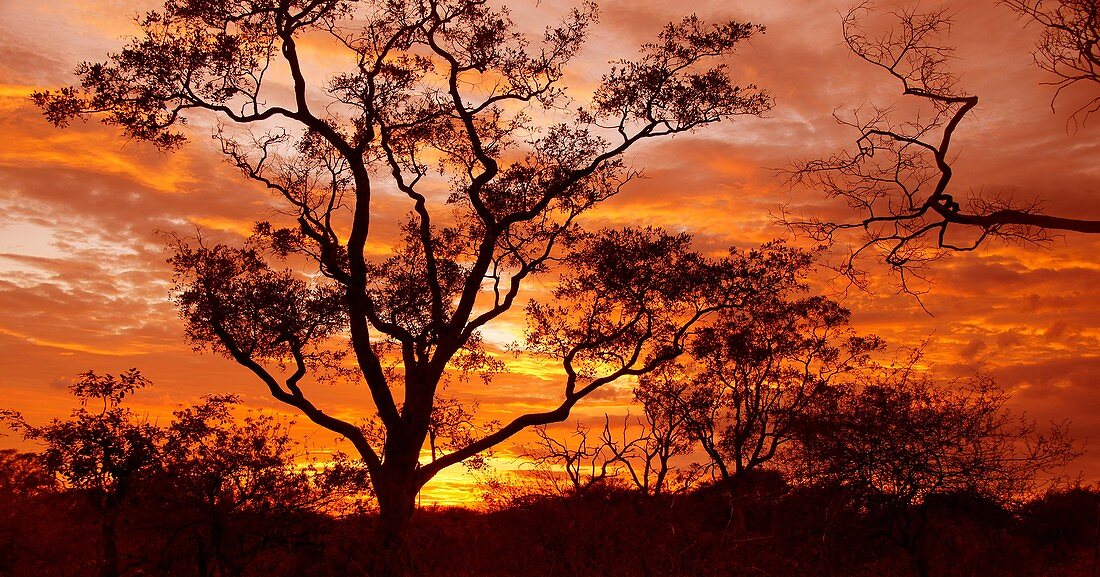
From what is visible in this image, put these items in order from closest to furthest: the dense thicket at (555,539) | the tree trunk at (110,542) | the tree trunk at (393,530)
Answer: the dense thicket at (555,539) → the tree trunk at (110,542) → the tree trunk at (393,530)

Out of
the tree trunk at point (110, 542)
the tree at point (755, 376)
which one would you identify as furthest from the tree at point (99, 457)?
the tree at point (755, 376)

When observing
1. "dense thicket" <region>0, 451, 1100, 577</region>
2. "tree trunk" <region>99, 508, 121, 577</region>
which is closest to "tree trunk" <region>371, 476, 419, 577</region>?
"dense thicket" <region>0, 451, 1100, 577</region>

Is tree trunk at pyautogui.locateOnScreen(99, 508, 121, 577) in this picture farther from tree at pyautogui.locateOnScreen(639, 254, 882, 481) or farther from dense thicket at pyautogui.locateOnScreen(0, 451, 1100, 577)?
tree at pyautogui.locateOnScreen(639, 254, 882, 481)

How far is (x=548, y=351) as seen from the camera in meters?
22.3

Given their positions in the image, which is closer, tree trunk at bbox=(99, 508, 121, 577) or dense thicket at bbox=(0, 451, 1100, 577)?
dense thicket at bbox=(0, 451, 1100, 577)

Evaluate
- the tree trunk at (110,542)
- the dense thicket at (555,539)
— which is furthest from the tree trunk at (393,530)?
the tree trunk at (110,542)

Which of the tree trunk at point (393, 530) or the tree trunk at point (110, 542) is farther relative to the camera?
the tree trunk at point (393, 530)

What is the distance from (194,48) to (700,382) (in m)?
18.1

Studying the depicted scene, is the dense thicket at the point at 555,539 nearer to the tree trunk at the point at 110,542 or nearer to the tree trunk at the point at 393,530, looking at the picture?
the tree trunk at the point at 110,542

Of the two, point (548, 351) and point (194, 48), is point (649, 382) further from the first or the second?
point (194, 48)

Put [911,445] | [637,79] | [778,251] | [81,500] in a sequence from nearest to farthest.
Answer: [911,445]
[81,500]
[637,79]
[778,251]

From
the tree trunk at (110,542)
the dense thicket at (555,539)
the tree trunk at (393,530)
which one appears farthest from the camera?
the tree trunk at (393,530)

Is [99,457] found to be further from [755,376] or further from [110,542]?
[755,376]

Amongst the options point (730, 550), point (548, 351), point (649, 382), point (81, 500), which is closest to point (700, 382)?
point (649, 382)
